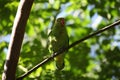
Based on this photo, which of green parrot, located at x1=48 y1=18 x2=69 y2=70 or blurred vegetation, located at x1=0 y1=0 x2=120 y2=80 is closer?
green parrot, located at x1=48 y1=18 x2=69 y2=70

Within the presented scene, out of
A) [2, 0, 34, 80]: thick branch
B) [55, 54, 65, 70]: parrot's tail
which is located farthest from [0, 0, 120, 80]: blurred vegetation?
[2, 0, 34, 80]: thick branch

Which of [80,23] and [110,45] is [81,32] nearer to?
[80,23]

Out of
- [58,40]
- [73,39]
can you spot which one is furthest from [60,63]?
[73,39]

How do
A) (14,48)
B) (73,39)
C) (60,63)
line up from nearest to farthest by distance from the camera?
1. (14,48)
2. (60,63)
3. (73,39)

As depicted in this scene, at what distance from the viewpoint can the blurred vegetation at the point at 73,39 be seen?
367cm

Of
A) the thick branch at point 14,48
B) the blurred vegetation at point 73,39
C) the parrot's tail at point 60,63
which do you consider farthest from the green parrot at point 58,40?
the thick branch at point 14,48

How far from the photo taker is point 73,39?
486 centimetres

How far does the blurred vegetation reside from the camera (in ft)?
12.0

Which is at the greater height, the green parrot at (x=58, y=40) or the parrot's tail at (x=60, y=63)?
the green parrot at (x=58, y=40)

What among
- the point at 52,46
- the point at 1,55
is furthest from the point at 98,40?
the point at 52,46

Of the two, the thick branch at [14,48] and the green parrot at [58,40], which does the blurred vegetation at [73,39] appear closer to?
the green parrot at [58,40]

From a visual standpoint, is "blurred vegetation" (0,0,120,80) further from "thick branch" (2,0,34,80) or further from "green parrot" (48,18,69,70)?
"thick branch" (2,0,34,80)

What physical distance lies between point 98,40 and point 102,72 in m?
0.62

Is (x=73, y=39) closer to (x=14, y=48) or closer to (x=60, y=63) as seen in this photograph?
(x=60, y=63)
